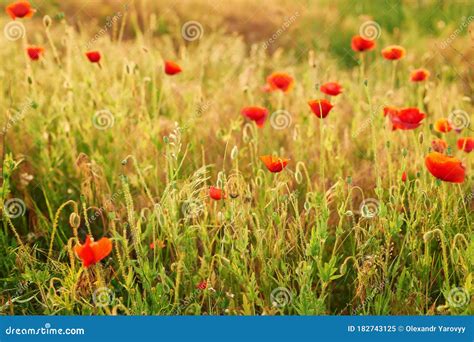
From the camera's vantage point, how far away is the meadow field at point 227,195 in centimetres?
215

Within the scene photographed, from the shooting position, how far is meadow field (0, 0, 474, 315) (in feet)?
7.04

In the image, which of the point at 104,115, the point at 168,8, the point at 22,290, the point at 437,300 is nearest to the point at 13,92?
the point at 104,115

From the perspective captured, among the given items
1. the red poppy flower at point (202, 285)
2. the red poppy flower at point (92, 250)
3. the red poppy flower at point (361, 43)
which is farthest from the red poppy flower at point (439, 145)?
the red poppy flower at point (92, 250)

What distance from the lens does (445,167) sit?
6.81 feet

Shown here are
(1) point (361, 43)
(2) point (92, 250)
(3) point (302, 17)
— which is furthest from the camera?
(3) point (302, 17)

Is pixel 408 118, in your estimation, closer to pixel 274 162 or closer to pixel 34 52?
pixel 274 162

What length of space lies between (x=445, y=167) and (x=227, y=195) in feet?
2.05


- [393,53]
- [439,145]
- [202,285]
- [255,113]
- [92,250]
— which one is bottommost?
[202,285]

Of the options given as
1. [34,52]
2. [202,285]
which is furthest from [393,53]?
[34,52]

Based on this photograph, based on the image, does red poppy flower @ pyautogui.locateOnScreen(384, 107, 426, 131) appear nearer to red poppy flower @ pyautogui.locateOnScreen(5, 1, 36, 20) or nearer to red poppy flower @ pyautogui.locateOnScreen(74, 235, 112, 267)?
red poppy flower @ pyautogui.locateOnScreen(74, 235, 112, 267)

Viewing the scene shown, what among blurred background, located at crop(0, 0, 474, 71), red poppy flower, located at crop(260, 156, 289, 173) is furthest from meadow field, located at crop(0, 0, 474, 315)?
blurred background, located at crop(0, 0, 474, 71)

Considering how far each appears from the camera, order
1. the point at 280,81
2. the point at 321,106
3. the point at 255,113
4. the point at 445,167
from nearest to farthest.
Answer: the point at 445,167 → the point at 321,106 → the point at 255,113 → the point at 280,81

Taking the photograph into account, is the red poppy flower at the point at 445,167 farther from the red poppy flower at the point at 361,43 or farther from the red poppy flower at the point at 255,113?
the red poppy flower at the point at 361,43

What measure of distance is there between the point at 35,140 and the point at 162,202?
34.1 inches
